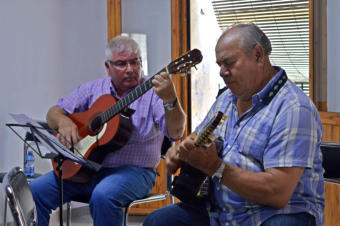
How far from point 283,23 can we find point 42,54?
178 cm

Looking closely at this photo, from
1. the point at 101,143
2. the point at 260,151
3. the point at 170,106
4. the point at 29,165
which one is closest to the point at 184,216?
the point at 260,151

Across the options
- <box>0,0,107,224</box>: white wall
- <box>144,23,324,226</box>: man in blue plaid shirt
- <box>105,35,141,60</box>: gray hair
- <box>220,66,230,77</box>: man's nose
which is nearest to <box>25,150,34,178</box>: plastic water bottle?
<box>0,0,107,224</box>: white wall

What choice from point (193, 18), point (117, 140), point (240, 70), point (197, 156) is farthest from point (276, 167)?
point (193, 18)

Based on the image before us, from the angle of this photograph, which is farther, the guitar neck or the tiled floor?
the tiled floor

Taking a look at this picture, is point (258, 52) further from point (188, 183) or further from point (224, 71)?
point (188, 183)

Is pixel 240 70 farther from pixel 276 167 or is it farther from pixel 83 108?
pixel 83 108

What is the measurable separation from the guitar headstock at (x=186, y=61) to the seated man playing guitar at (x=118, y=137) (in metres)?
0.12

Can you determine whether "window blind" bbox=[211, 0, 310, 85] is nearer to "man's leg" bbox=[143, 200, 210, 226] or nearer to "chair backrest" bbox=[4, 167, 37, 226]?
"man's leg" bbox=[143, 200, 210, 226]

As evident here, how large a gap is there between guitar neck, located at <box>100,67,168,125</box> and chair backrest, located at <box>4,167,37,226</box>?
0.89 metres

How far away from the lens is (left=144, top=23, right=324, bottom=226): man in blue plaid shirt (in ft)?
5.10

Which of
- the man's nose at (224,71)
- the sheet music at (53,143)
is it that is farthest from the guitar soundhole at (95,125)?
the man's nose at (224,71)

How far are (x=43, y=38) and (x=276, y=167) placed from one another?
267cm

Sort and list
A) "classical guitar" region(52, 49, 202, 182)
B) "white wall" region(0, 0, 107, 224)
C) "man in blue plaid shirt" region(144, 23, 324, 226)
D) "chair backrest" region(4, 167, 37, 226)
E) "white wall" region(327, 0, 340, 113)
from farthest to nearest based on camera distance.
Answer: "white wall" region(0, 0, 107, 224) → "white wall" region(327, 0, 340, 113) → "classical guitar" region(52, 49, 202, 182) → "man in blue plaid shirt" region(144, 23, 324, 226) → "chair backrest" region(4, 167, 37, 226)

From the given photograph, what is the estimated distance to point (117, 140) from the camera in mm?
2521
